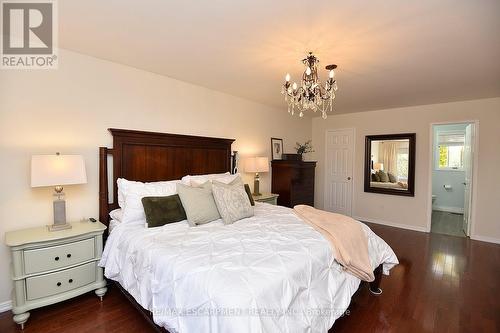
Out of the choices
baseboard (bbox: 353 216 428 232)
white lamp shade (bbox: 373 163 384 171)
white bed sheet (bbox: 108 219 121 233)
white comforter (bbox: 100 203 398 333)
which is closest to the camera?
white comforter (bbox: 100 203 398 333)

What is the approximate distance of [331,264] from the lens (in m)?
1.79

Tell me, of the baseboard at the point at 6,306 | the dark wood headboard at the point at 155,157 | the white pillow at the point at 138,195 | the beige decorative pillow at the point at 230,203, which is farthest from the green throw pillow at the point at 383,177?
the baseboard at the point at 6,306

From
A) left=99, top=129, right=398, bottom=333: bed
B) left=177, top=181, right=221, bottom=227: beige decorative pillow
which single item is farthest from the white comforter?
left=177, top=181, right=221, bottom=227: beige decorative pillow

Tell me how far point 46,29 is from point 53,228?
1.69 m

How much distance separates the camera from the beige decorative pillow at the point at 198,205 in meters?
2.30

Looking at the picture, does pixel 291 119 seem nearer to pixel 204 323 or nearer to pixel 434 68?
pixel 434 68

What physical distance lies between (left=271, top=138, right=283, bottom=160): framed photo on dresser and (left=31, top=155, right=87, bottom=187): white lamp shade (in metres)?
3.27

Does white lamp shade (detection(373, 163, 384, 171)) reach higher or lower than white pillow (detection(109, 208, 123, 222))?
higher

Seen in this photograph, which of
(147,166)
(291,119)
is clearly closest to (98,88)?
(147,166)

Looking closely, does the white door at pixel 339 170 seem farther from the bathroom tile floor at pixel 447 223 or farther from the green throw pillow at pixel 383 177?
the bathroom tile floor at pixel 447 223

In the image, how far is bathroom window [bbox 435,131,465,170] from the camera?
19.9 ft

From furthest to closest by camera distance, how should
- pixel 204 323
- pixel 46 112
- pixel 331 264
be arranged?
pixel 46 112 < pixel 331 264 < pixel 204 323

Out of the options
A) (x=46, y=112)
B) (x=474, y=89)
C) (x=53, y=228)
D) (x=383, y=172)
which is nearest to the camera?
(x=53, y=228)

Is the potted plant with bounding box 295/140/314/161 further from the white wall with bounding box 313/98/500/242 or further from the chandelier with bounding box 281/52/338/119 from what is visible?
the chandelier with bounding box 281/52/338/119
